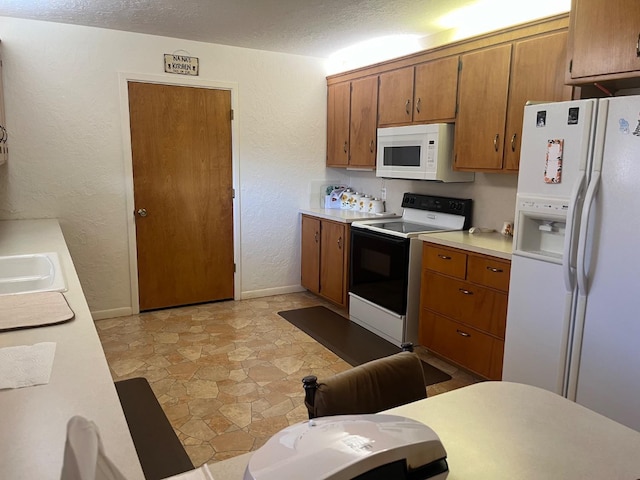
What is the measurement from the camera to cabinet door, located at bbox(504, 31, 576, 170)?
2.69 m

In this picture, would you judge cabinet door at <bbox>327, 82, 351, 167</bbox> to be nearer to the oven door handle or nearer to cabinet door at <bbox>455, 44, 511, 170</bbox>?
the oven door handle

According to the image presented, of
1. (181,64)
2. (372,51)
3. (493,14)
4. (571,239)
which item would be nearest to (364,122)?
(372,51)

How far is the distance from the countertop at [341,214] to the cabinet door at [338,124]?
1.58ft

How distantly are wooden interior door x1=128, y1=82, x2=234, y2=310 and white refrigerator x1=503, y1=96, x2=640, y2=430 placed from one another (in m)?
2.86

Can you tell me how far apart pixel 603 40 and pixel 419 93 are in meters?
1.53

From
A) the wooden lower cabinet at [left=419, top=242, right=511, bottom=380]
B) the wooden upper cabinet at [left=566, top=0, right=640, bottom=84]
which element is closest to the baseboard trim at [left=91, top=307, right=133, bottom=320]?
the wooden lower cabinet at [left=419, top=242, right=511, bottom=380]

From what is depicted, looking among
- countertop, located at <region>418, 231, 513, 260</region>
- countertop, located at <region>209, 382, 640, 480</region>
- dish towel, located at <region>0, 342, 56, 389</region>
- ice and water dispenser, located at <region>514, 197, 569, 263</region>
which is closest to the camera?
countertop, located at <region>209, 382, 640, 480</region>

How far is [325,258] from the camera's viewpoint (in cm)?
452

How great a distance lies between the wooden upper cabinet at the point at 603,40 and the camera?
2.17 meters

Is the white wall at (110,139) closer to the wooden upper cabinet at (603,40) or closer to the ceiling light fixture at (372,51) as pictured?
the ceiling light fixture at (372,51)

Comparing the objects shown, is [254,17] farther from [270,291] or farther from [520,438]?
[520,438]

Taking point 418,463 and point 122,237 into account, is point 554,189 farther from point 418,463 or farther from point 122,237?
point 122,237

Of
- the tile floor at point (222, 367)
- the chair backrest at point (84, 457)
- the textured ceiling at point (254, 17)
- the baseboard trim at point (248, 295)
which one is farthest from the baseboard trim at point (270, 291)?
the chair backrest at point (84, 457)

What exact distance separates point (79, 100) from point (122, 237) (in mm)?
1178
